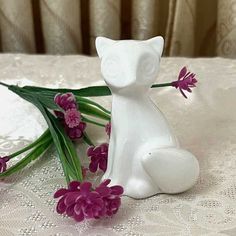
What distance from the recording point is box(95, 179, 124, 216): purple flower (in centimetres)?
61

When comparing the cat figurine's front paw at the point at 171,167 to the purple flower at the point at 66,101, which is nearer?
the cat figurine's front paw at the point at 171,167

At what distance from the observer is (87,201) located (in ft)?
1.96

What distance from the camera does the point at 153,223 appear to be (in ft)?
2.14

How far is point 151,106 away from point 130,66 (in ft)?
0.25

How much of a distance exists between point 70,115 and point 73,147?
0.17ft

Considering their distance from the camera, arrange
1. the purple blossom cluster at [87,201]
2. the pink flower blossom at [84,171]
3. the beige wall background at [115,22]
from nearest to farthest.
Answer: the purple blossom cluster at [87,201], the pink flower blossom at [84,171], the beige wall background at [115,22]

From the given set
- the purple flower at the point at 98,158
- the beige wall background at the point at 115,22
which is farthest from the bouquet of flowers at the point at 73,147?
the beige wall background at the point at 115,22

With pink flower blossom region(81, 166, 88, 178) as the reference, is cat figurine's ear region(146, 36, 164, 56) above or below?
above

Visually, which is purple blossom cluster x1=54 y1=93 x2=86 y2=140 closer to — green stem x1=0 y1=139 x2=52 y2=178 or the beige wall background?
green stem x1=0 y1=139 x2=52 y2=178

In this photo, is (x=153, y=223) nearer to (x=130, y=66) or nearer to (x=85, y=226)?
(x=85, y=226)

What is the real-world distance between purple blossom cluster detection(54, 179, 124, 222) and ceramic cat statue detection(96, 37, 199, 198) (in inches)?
2.6

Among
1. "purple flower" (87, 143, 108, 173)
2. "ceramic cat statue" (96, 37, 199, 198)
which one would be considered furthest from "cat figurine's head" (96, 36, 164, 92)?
"purple flower" (87, 143, 108, 173)

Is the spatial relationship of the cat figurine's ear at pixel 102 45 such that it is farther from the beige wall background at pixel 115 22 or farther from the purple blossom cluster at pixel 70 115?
the beige wall background at pixel 115 22

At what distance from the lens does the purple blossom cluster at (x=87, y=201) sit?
60 cm
